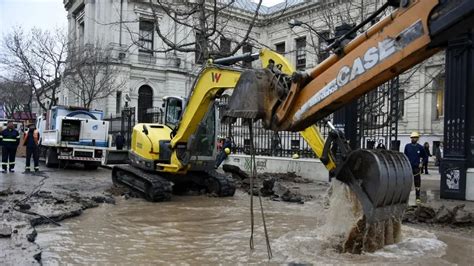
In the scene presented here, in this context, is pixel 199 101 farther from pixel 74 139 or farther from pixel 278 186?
pixel 74 139

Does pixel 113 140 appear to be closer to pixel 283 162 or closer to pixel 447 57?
pixel 283 162

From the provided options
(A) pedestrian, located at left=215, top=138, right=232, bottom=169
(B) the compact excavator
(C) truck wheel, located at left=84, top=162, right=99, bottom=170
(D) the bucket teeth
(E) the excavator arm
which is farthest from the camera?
(C) truck wheel, located at left=84, top=162, right=99, bottom=170

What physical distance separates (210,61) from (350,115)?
6250mm

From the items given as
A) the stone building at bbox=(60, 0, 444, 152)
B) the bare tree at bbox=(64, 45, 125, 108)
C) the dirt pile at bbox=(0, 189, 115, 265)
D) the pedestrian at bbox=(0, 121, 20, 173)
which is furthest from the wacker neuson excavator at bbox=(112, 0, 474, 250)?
the bare tree at bbox=(64, 45, 125, 108)

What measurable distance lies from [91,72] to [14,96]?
66.8ft

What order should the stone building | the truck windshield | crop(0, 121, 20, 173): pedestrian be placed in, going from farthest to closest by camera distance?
the stone building
the truck windshield
crop(0, 121, 20, 173): pedestrian

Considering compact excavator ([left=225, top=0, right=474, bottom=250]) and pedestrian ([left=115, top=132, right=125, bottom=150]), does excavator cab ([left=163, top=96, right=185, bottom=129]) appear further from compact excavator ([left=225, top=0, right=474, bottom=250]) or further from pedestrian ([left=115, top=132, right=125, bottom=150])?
pedestrian ([left=115, top=132, right=125, bottom=150])

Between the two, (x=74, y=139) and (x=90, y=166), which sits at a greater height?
(x=74, y=139)

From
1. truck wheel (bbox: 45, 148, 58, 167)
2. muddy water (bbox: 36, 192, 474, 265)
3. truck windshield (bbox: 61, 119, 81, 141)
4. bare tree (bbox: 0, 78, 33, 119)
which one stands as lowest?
muddy water (bbox: 36, 192, 474, 265)

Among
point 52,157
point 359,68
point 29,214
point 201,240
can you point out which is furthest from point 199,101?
point 52,157

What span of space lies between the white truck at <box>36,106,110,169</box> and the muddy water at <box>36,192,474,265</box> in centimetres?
1058

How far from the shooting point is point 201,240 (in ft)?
25.2

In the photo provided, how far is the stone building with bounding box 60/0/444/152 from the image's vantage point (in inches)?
1423

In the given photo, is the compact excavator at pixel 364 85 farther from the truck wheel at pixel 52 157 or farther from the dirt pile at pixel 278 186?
the truck wheel at pixel 52 157
